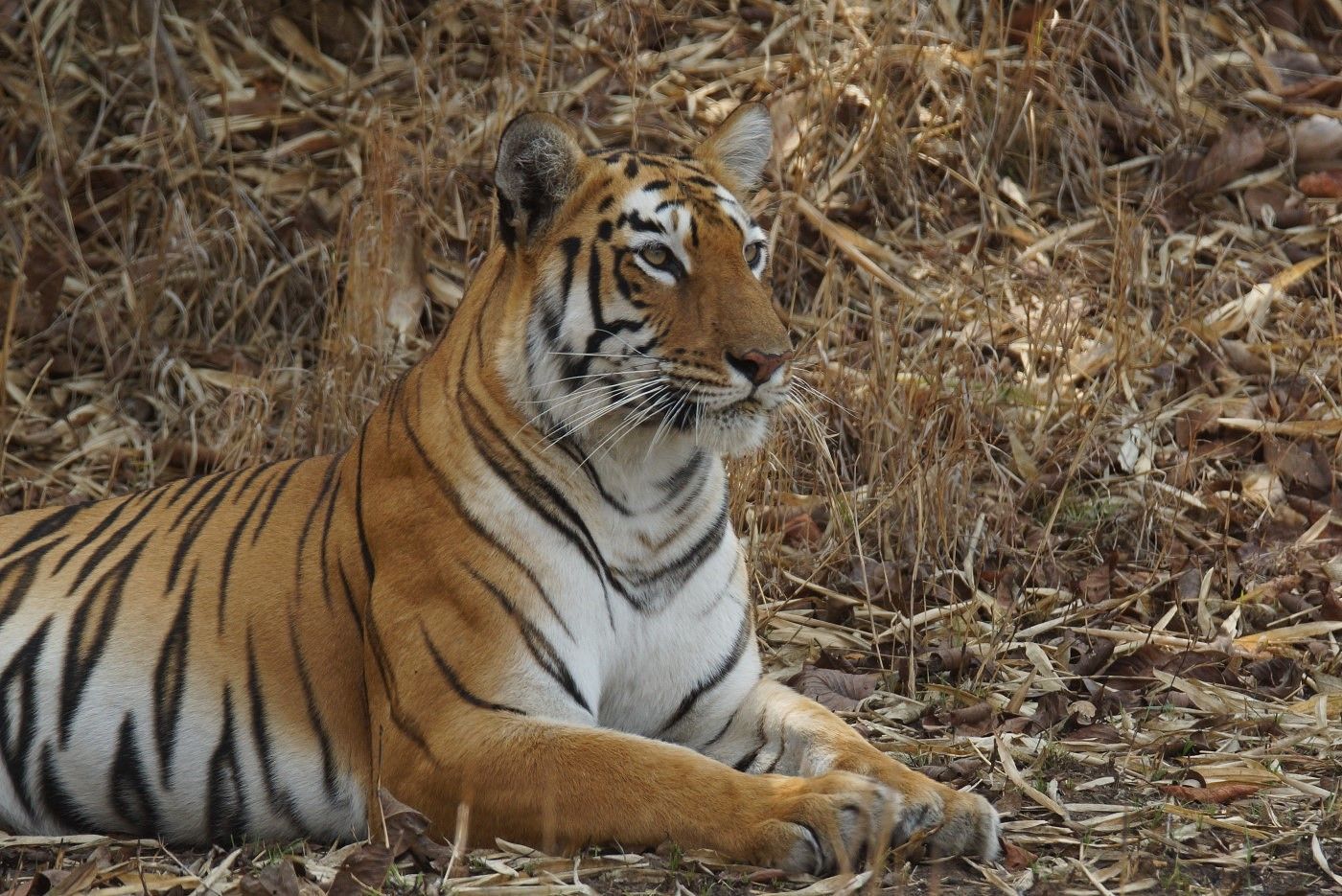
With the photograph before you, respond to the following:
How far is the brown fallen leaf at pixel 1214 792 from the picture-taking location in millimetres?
3156

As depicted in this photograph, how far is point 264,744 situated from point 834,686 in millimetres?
1378

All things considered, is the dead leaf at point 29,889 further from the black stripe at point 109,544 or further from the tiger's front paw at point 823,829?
the tiger's front paw at point 823,829

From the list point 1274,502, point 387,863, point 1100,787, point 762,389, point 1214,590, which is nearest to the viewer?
point 387,863

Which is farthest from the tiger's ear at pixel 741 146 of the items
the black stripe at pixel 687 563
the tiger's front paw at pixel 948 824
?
the tiger's front paw at pixel 948 824

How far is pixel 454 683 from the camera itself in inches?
117

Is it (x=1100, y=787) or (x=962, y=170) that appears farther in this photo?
(x=962, y=170)

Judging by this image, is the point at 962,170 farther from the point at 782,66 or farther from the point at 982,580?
the point at 982,580

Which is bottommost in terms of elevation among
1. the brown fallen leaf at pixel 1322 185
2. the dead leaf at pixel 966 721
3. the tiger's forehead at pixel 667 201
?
the dead leaf at pixel 966 721

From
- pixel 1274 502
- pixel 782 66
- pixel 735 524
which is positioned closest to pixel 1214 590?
pixel 1274 502

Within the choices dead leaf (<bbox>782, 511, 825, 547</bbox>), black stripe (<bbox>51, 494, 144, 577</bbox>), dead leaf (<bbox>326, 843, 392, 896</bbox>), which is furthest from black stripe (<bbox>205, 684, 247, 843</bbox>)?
dead leaf (<bbox>782, 511, 825, 547</bbox>)

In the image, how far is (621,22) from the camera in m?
6.45

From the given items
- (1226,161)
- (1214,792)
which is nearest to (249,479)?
(1214,792)

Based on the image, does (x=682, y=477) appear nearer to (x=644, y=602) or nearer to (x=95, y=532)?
(x=644, y=602)

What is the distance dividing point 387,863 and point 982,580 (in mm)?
2217
